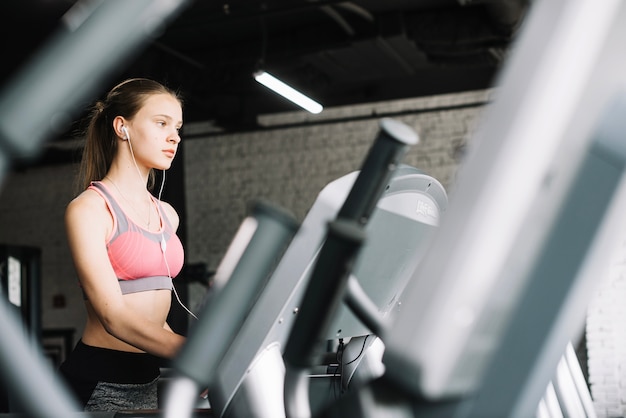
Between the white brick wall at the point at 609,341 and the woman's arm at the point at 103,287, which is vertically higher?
the white brick wall at the point at 609,341

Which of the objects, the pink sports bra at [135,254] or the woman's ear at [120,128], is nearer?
the pink sports bra at [135,254]

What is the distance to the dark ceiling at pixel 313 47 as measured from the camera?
227 inches

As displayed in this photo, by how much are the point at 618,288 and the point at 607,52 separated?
6.54 metres

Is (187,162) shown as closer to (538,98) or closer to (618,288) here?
(618,288)

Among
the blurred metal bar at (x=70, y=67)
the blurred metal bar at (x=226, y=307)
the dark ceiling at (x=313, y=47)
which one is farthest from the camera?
the dark ceiling at (x=313, y=47)

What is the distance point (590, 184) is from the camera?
1.94 ft

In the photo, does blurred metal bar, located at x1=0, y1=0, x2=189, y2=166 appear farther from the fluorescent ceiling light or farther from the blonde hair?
the fluorescent ceiling light

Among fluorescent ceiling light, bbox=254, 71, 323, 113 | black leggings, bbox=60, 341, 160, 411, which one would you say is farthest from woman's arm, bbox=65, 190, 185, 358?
fluorescent ceiling light, bbox=254, 71, 323, 113

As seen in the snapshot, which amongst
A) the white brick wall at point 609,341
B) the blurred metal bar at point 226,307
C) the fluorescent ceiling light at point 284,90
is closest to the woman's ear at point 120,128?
the blurred metal bar at point 226,307

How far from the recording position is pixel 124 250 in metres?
1.71

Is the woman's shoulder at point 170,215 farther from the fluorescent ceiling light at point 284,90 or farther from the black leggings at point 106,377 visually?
the fluorescent ceiling light at point 284,90

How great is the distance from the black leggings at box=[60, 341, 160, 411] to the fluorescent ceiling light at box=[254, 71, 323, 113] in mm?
4683

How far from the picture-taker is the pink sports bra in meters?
1.71

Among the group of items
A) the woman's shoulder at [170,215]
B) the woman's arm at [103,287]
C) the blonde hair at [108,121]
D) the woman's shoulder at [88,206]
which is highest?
the blonde hair at [108,121]
